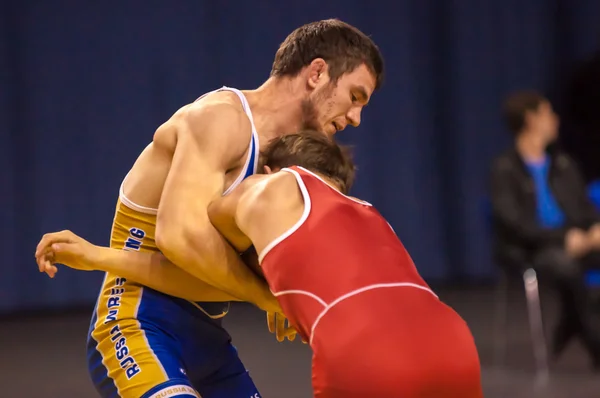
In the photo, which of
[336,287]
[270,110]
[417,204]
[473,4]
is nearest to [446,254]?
[417,204]

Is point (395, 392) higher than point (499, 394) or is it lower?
higher

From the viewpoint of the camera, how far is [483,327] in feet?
21.8

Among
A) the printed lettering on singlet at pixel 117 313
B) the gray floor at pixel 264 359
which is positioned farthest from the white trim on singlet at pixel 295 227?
the gray floor at pixel 264 359

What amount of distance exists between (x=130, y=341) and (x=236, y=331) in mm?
4554

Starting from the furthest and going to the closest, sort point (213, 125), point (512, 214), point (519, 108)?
point (519, 108), point (512, 214), point (213, 125)

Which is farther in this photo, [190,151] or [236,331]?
[236,331]

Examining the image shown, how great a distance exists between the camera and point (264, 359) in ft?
18.9

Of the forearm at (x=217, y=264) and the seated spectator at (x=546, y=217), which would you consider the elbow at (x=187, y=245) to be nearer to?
the forearm at (x=217, y=264)

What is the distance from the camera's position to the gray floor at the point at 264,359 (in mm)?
4926

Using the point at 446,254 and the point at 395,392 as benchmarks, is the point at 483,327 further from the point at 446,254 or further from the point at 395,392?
the point at 395,392

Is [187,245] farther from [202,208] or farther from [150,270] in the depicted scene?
[150,270]

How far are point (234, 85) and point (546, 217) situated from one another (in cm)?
327

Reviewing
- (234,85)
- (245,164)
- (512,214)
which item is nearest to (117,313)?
(245,164)

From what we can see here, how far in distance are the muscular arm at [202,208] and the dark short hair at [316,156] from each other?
0.13 metres
